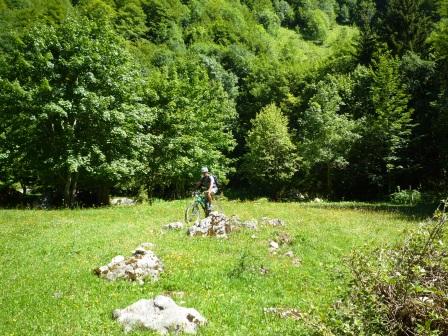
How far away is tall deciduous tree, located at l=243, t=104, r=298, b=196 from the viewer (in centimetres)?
5691

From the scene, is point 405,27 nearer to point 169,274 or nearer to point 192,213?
point 192,213

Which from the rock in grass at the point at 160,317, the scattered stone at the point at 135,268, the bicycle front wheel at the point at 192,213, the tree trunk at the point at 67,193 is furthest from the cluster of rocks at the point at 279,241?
the tree trunk at the point at 67,193

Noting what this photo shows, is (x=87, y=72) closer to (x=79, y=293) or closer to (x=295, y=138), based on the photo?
(x=79, y=293)

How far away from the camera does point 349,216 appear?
27953 millimetres

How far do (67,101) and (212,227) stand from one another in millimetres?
17983

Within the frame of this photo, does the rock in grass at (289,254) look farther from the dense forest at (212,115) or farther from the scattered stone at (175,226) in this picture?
the dense forest at (212,115)

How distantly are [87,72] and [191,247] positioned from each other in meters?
21.6

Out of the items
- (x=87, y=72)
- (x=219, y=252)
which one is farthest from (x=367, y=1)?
(x=219, y=252)

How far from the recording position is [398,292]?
26.2 ft

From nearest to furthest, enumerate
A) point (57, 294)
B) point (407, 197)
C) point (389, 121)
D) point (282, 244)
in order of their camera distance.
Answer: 1. point (57, 294)
2. point (282, 244)
3. point (407, 197)
4. point (389, 121)

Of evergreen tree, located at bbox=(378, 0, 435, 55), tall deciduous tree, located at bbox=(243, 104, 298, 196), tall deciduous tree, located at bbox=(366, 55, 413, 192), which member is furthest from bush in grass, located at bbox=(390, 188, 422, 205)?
evergreen tree, located at bbox=(378, 0, 435, 55)

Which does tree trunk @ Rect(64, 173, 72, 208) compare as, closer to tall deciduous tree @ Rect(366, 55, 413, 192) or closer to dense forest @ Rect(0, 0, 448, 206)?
dense forest @ Rect(0, 0, 448, 206)

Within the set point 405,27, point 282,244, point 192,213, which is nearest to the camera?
point 282,244

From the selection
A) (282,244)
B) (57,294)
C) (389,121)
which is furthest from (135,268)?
(389,121)
